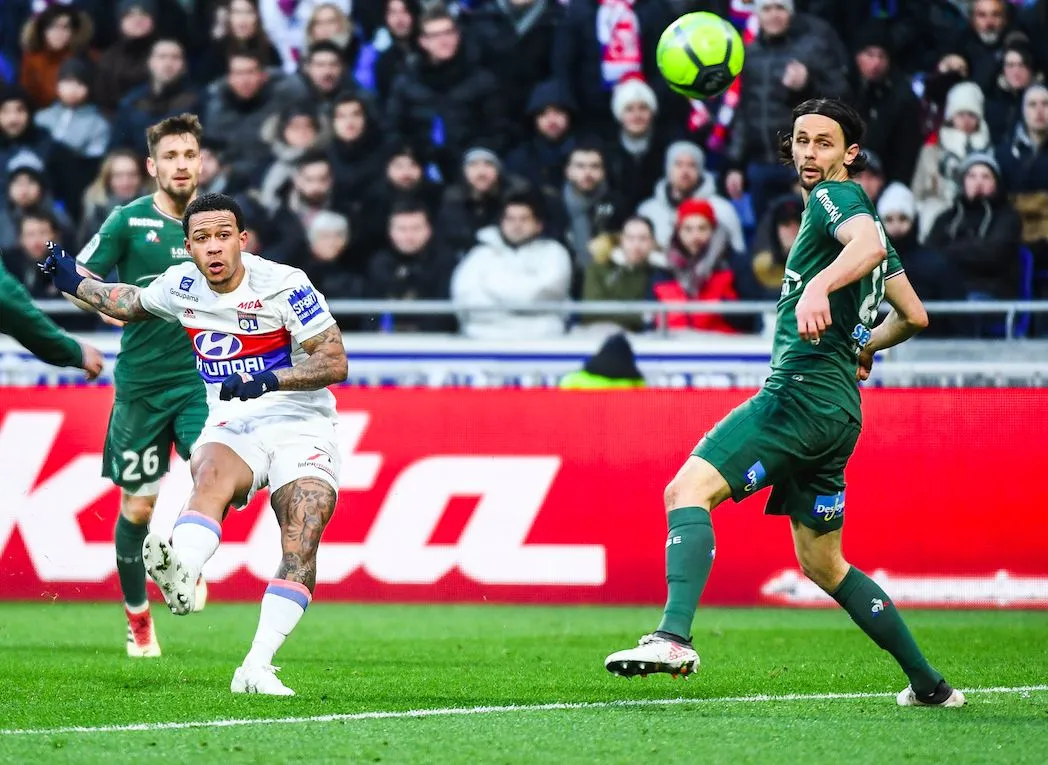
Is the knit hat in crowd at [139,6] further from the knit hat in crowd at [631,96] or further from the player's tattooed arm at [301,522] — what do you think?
the player's tattooed arm at [301,522]

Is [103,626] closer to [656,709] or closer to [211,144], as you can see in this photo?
[656,709]

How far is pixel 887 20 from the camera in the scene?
15883 mm

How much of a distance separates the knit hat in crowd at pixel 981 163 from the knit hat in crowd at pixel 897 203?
1.65 ft

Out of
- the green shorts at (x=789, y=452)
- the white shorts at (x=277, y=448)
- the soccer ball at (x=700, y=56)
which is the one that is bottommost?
the white shorts at (x=277, y=448)

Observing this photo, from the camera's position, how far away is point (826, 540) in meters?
6.97

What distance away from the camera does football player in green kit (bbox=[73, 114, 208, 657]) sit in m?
9.29

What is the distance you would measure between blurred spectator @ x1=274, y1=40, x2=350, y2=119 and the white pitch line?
9.69 m

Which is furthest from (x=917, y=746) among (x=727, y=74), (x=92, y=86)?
(x=92, y=86)

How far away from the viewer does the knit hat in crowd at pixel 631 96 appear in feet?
50.2

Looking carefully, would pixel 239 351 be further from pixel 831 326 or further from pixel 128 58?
pixel 128 58

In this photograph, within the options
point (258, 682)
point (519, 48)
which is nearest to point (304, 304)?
point (258, 682)

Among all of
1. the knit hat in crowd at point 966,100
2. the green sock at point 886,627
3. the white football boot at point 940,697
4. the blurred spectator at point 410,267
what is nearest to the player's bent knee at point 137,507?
the green sock at point 886,627

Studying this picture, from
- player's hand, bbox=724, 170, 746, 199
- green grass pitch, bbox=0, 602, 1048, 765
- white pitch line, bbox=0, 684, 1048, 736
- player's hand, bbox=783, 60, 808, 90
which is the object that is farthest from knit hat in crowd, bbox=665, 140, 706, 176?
white pitch line, bbox=0, 684, 1048, 736

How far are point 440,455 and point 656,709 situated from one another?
5425 mm
